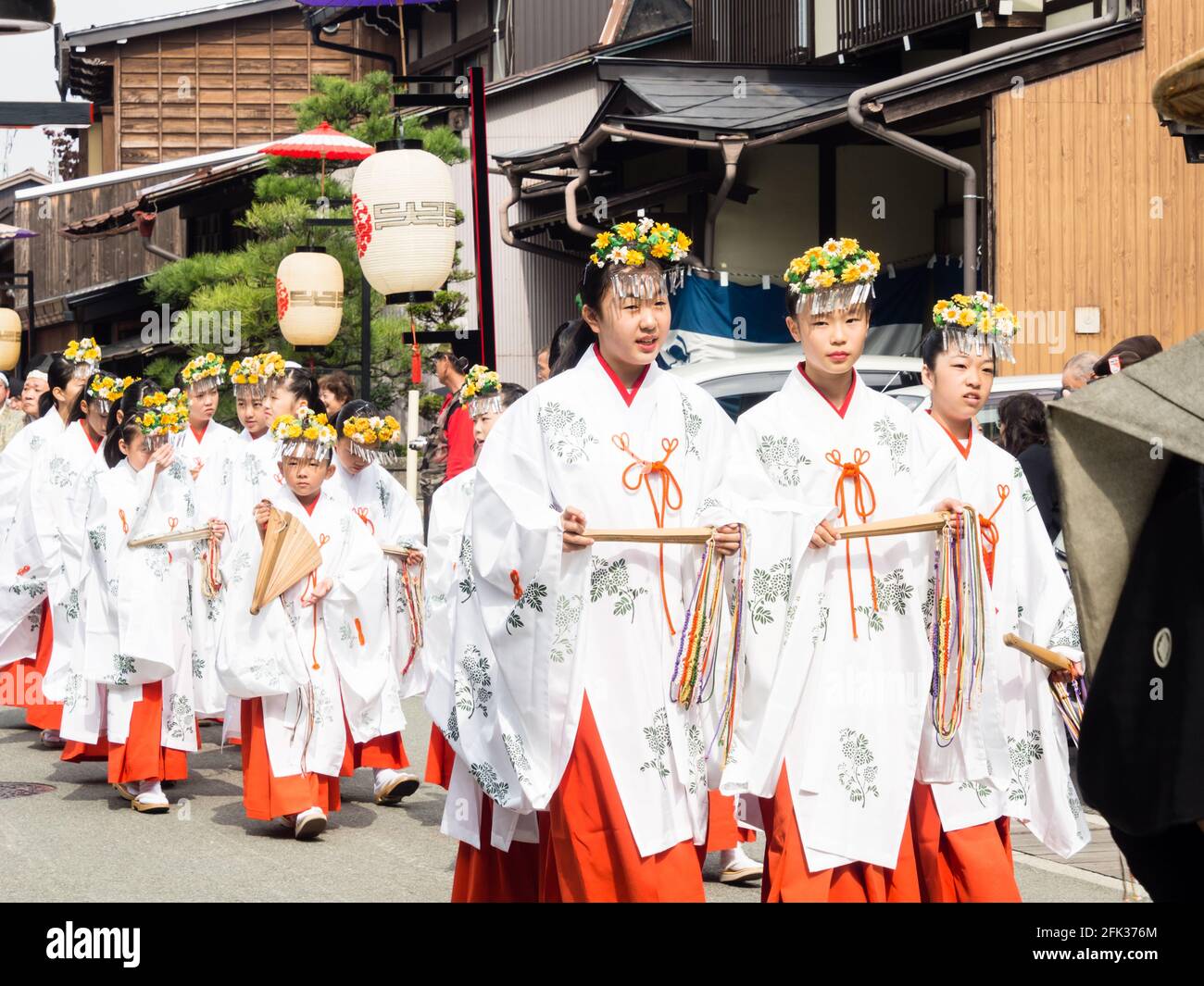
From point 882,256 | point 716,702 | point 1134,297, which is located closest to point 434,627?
point 716,702

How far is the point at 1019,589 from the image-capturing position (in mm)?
5711

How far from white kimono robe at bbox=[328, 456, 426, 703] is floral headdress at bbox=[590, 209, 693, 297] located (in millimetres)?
3481

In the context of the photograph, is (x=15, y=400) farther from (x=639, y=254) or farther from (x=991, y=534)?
(x=991, y=534)

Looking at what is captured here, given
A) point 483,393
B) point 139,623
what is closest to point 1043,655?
point 483,393

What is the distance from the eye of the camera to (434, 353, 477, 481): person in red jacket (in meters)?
9.83

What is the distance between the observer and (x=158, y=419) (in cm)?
854

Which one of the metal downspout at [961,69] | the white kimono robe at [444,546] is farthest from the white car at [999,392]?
the metal downspout at [961,69]

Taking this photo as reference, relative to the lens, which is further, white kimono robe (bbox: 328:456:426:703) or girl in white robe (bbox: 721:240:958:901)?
white kimono robe (bbox: 328:456:426:703)

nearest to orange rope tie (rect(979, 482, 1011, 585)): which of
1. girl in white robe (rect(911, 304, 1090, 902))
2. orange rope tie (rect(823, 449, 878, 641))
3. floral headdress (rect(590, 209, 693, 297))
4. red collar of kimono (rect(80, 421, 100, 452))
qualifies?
girl in white robe (rect(911, 304, 1090, 902))

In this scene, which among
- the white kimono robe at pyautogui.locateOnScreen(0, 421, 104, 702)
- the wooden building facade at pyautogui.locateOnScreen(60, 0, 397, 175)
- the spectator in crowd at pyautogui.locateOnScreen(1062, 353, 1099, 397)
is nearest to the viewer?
the spectator in crowd at pyautogui.locateOnScreen(1062, 353, 1099, 397)

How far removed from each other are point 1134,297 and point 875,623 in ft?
26.4

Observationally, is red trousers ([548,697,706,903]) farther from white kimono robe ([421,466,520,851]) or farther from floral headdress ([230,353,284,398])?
floral headdress ([230,353,284,398])

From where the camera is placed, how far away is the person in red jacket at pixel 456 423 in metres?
9.83

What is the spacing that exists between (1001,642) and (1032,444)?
280 centimetres
